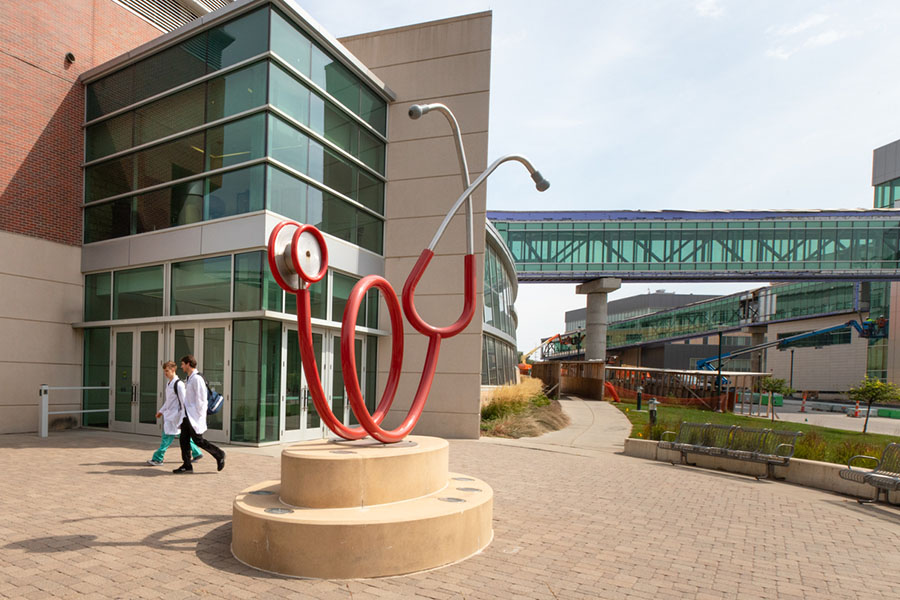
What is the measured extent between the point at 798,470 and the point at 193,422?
35.9 ft

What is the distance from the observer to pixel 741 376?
37.2 metres

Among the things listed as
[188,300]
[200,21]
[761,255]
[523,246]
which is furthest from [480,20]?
[761,255]

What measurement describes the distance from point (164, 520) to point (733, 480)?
32.3 ft

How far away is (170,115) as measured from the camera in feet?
51.8

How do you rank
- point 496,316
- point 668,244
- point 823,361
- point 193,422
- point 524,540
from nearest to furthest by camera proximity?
1. point 524,540
2. point 193,422
3. point 496,316
4. point 668,244
5. point 823,361

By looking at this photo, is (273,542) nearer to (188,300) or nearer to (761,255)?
(188,300)

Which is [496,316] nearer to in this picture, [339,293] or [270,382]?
[339,293]

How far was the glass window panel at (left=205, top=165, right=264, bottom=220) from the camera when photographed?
13.7 m

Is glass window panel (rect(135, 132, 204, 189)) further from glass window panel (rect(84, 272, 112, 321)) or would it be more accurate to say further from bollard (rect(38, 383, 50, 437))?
bollard (rect(38, 383, 50, 437))

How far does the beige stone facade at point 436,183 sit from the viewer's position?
55.7 ft

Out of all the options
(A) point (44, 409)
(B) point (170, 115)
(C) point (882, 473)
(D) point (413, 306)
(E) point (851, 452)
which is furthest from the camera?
(B) point (170, 115)

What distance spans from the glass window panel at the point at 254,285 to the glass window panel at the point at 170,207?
1.99m

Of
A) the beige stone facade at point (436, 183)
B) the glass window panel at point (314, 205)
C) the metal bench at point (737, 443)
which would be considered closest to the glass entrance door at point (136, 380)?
the glass window panel at point (314, 205)

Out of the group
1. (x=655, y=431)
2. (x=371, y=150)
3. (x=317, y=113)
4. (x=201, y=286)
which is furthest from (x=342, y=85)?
(x=655, y=431)
